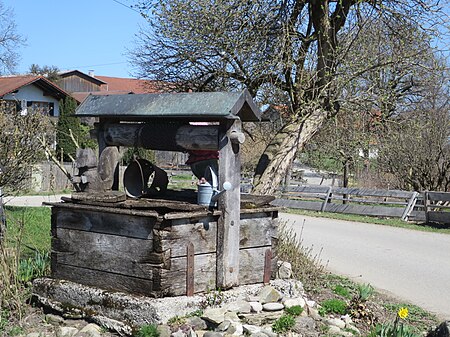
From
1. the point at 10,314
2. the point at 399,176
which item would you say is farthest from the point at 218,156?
the point at 399,176

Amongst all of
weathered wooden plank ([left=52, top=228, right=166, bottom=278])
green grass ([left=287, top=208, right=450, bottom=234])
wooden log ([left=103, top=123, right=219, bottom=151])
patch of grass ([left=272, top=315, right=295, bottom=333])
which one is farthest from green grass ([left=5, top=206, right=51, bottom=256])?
green grass ([left=287, top=208, right=450, bottom=234])

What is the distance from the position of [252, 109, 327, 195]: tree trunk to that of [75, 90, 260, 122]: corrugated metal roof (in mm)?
3272

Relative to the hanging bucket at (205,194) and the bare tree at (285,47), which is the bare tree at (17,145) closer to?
the bare tree at (285,47)

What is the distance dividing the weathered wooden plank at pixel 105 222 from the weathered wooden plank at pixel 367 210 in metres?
15.3

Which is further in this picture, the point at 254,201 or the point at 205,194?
the point at 254,201

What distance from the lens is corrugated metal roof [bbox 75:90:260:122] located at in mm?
6578

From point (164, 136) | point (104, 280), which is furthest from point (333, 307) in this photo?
point (164, 136)

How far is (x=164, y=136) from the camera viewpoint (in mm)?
7121

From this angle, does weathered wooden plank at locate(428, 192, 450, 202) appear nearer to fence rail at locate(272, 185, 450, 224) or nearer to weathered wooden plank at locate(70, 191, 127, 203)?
fence rail at locate(272, 185, 450, 224)

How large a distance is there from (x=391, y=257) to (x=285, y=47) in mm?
4977

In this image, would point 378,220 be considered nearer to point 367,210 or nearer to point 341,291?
point 367,210

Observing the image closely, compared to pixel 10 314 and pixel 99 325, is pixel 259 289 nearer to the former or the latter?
pixel 99 325

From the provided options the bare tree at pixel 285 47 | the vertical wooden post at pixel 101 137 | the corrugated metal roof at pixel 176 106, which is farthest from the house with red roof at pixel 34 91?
the corrugated metal roof at pixel 176 106

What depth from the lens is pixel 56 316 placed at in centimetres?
688
